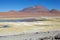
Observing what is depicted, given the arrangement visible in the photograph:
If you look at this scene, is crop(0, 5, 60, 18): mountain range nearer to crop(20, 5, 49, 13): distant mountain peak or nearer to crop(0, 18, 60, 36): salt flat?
crop(20, 5, 49, 13): distant mountain peak

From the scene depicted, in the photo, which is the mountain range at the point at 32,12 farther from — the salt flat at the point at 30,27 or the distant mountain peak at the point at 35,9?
the salt flat at the point at 30,27

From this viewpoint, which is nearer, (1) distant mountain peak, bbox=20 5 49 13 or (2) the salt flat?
(2) the salt flat

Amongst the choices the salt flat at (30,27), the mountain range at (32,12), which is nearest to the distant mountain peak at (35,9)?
the mountain range at (32,12)

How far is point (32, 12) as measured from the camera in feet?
19.0

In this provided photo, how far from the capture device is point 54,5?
19.6 ft

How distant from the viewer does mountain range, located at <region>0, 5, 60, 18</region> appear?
5555 mm

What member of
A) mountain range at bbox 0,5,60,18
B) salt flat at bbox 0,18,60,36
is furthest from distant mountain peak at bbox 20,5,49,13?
salt flat at bbox 0,18,60,36

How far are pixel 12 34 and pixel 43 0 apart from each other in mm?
1612

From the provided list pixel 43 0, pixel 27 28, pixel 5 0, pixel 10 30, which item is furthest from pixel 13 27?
pixel 43 0

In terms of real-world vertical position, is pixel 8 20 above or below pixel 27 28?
above

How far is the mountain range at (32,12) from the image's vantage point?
18.2 feet

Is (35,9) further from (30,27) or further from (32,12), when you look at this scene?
(30,27)

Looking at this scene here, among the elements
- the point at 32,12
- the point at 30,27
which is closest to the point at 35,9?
the point at 32,12

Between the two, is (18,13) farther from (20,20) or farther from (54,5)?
(54,5)
